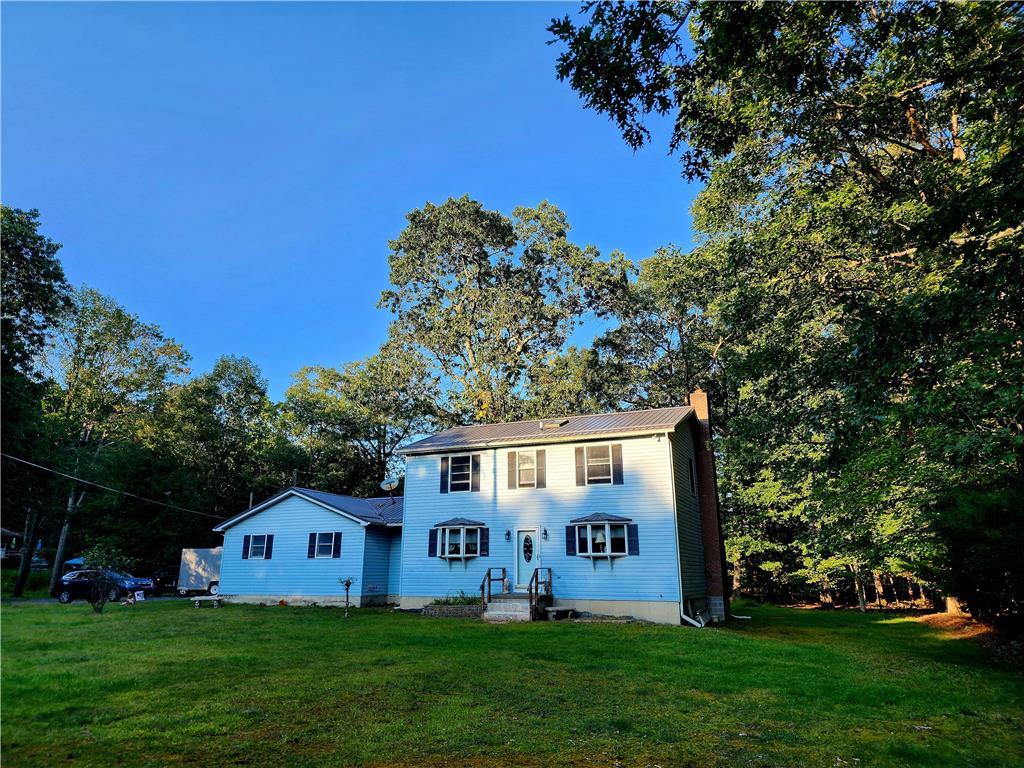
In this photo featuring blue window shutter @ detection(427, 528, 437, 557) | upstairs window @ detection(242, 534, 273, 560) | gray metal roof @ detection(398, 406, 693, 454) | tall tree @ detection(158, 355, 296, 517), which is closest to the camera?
gray metal roof @ detection(398, 406, 693, 454)

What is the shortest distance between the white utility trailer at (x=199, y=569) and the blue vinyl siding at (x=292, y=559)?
15.5ft

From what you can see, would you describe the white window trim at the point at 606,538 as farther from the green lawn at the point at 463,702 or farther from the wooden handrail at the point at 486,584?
the green lawn at the point at 463,702

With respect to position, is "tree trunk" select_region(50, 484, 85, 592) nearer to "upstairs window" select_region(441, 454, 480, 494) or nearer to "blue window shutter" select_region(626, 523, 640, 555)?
"upstairs window" select_region(441, 454, 480, 494)

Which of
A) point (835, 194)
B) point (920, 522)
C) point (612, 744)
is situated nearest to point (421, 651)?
point (612, 744)

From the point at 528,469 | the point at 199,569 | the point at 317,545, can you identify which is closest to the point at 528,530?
the point at 528,469

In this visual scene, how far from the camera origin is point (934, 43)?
286 inches

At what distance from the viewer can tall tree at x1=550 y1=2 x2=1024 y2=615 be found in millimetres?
5824

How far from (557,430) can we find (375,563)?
9359mm

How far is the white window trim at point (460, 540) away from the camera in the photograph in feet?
68.2

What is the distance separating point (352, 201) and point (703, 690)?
27.6 ft

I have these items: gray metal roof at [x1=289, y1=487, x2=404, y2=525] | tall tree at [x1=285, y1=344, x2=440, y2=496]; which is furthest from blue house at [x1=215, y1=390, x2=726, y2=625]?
tall tree at [x1=285, y1=344, x2=440, y2=496]

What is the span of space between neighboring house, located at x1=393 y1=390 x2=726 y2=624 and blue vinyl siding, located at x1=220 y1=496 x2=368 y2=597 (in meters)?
2.70

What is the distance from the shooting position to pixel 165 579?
3044 cm

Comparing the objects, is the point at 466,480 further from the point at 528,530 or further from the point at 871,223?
the point at 871,223
